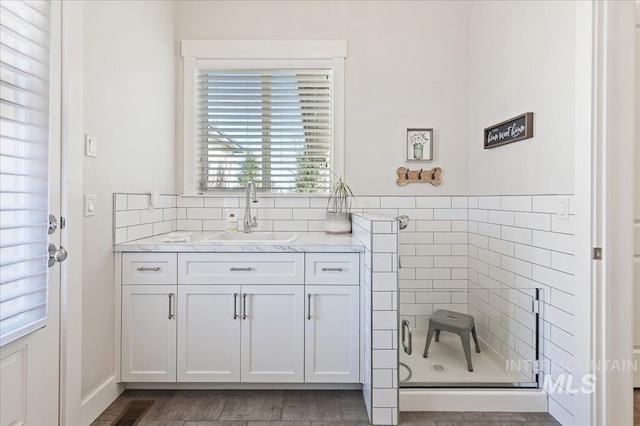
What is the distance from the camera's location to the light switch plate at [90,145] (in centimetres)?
171

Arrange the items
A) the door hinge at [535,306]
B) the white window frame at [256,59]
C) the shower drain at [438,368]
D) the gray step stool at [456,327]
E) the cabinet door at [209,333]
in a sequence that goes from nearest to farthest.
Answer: the door hinge at [535,306], the cabinet door at [209,333], the shower drain at [438,368], the gray step stool at [456,327], the white window frame at [256,59]

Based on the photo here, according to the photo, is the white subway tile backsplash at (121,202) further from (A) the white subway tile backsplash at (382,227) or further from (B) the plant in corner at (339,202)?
(A) the white subway tile backsplash at (382,227)

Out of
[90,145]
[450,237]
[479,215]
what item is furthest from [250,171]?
A: [479,215]

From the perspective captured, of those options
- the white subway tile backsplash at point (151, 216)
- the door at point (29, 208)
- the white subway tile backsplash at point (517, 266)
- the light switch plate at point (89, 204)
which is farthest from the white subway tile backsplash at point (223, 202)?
the white subway tile backsplash at point (517, 266)

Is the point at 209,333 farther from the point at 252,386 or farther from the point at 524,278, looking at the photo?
the point at 524,278

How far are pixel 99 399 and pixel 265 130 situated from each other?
80.9 inches

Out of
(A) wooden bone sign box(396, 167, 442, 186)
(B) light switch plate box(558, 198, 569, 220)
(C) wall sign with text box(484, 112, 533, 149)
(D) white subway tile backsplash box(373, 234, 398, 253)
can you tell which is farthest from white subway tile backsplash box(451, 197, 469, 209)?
(D) white subway tile backsplash box(373, 234, 398, 253)

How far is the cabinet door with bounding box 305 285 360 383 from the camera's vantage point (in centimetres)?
202

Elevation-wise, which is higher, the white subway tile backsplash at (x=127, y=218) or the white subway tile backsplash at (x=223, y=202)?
the white subway tile backsplash at (x=223, y=202)

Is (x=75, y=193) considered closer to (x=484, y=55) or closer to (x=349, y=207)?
(x=349, y=207)

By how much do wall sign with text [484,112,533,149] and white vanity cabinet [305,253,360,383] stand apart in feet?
4.05

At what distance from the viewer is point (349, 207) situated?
109 inches

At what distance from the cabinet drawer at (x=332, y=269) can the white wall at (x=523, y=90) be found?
3.66 feet

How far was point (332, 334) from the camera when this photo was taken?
202 centimetres
